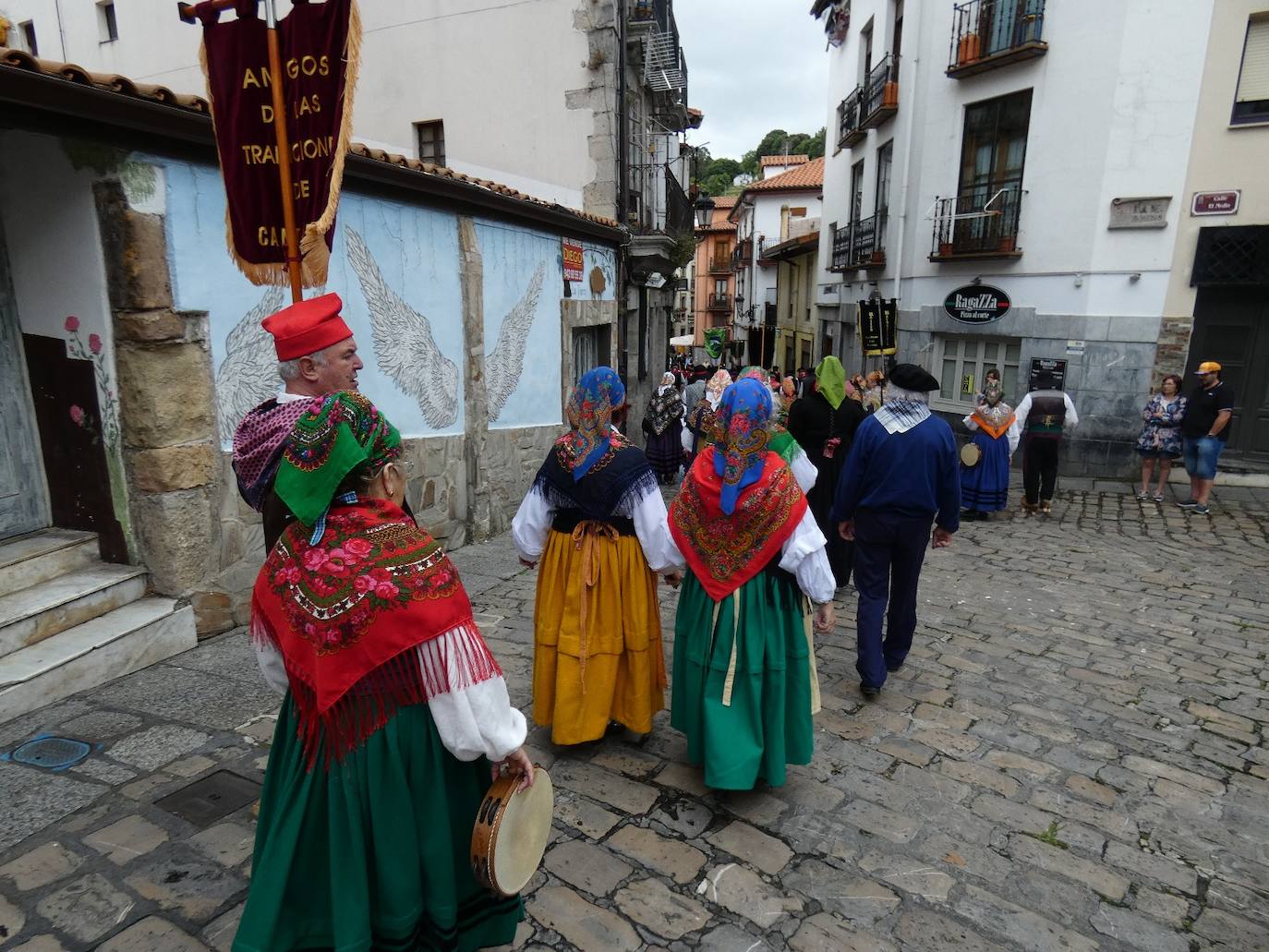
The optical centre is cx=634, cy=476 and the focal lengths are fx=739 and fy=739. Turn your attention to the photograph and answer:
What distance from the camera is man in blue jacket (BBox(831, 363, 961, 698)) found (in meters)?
4.23

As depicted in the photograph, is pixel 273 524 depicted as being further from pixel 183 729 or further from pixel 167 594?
pixel 167 594

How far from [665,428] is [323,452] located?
321 inches

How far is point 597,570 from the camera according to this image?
3.45 meters

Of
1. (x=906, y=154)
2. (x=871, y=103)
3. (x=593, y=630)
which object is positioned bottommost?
(x=593, y=630)

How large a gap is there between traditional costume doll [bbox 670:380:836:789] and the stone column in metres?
3.18

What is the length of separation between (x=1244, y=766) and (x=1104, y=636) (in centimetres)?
172

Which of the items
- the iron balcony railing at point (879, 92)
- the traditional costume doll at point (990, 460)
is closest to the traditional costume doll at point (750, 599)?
the traditional costume doll at point (990, 460)

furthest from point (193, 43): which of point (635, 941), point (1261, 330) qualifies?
point (1261, 330)

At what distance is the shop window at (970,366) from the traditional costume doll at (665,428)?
6308mm

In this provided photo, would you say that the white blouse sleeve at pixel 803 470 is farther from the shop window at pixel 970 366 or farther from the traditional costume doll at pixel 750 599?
the shop window at pixel 970 366

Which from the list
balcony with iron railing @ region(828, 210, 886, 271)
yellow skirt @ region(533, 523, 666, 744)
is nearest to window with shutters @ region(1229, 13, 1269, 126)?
balcony with iron railing @ region(828, 210, 886, 271)

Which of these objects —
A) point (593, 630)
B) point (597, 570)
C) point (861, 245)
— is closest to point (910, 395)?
point (597, 570)

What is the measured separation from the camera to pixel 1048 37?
12.2 m

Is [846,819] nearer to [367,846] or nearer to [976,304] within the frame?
[367,846]
